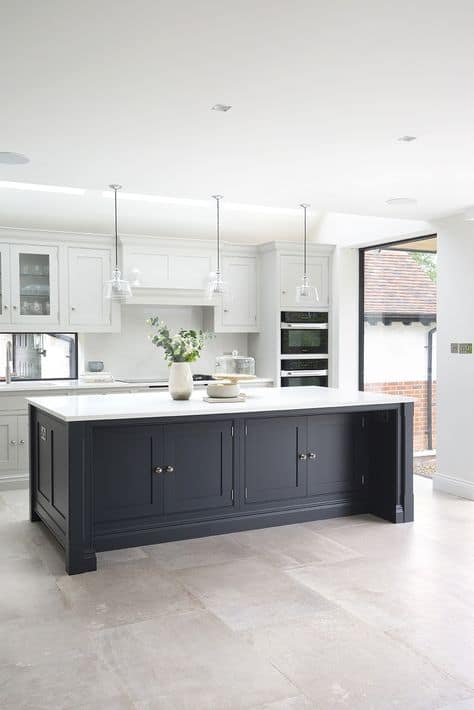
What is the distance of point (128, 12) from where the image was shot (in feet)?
7.25

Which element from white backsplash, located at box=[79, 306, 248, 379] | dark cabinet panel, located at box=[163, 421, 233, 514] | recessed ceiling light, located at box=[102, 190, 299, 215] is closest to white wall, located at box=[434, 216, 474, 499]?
recessed ceiling light, located at box=[102, 190, 299, 215]

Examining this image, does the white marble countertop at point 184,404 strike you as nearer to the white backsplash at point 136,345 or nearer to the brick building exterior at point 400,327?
the brick building exterior at point 400,327

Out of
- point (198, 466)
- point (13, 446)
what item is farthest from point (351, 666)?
point (13, 446)

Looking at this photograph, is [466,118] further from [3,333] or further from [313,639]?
[3,333]

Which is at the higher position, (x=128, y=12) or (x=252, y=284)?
(x=128, y=12)

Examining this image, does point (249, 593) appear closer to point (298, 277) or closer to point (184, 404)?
point (184, 404)

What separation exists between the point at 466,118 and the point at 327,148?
0.78 meters

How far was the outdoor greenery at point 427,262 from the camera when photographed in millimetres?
6055

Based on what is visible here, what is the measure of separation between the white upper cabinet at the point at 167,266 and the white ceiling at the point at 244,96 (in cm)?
153

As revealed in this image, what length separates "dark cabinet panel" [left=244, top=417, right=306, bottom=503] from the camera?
4395mm

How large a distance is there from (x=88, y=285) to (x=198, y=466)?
2.61 meters

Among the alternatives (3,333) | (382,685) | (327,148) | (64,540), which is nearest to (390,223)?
(327,148)

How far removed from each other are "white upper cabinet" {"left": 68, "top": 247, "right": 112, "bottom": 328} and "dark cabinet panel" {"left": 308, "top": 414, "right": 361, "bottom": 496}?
254cm

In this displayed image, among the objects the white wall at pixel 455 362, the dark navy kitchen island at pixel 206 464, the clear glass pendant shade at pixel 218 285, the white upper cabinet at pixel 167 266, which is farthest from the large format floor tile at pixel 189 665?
the white upper cabinet at pixel 167 266
